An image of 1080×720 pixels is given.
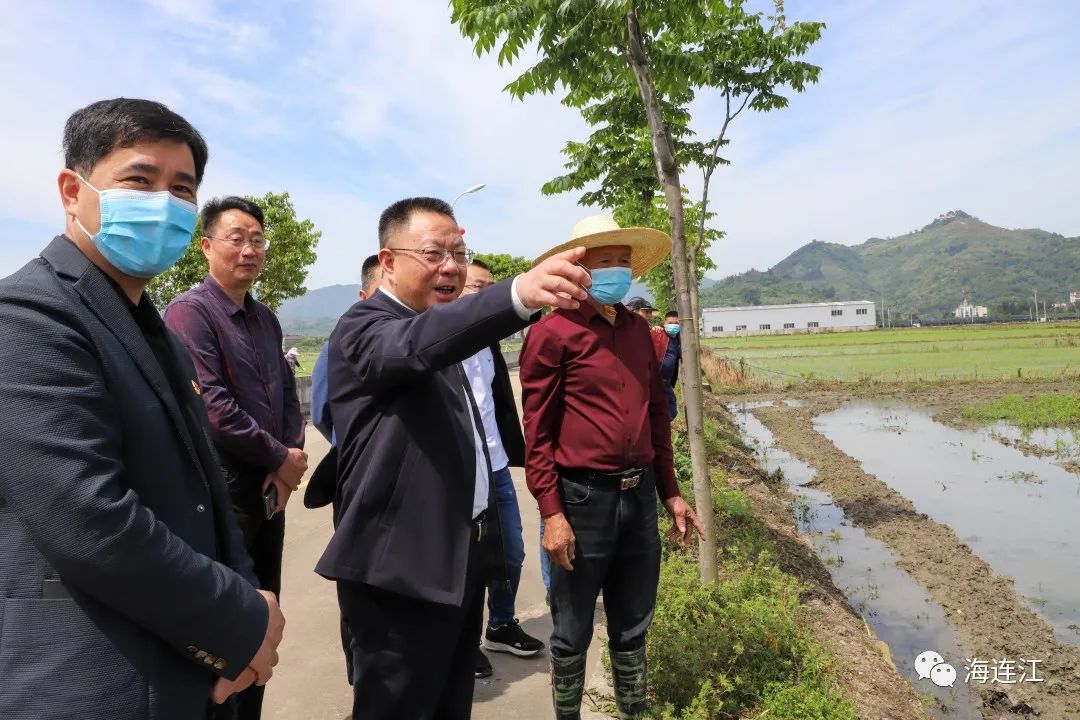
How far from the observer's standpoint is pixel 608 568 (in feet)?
9.88

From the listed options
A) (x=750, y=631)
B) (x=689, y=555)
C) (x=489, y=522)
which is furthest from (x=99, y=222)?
(x=689, y=555)

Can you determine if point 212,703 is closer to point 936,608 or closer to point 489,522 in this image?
point 489,522

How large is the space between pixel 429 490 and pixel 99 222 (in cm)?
110

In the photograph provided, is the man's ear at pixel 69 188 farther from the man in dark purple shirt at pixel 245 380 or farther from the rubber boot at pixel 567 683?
the rubber boot at pixel 567 683

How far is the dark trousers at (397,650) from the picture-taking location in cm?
205

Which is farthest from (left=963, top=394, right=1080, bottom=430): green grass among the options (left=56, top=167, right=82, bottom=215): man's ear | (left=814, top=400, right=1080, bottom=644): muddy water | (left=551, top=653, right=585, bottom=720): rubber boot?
(left=56, top=167, right=82, bottom=215): man's ear

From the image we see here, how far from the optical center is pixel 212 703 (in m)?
1.60

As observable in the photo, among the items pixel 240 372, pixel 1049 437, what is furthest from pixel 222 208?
pixel 1049 437

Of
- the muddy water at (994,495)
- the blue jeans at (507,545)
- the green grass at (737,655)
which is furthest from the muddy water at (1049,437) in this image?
the blue jeans at (507,545)

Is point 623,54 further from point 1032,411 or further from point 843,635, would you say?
point 1032,411

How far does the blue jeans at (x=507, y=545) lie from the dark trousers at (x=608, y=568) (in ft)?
3.25

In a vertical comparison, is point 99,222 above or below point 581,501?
above

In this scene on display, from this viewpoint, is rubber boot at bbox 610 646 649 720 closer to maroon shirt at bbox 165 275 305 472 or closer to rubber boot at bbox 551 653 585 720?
rubber boot at bbox 551 653 585 720

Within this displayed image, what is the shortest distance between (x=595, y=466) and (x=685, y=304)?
1766mm
